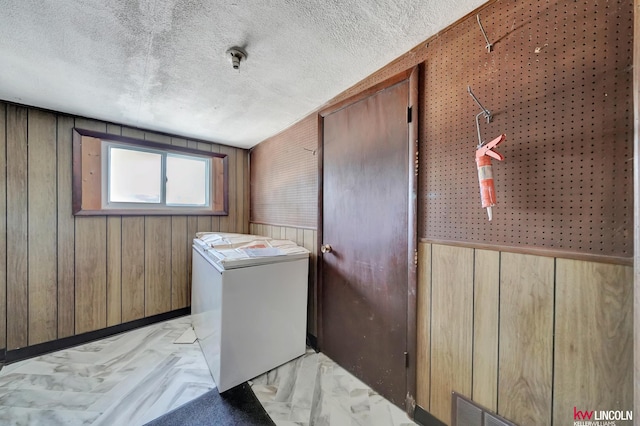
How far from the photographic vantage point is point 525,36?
0.96 metres

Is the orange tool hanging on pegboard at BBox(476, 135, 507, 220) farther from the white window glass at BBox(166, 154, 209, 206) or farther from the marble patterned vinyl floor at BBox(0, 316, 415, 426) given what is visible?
the white window glass at BBox(166, 154, 209, 206)

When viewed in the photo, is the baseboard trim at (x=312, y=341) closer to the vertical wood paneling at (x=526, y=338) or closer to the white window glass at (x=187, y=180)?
the vertical wood paneling at (x=526, y=338)

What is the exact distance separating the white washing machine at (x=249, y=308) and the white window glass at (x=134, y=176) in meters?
1.15

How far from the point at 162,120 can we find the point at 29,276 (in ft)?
5.77

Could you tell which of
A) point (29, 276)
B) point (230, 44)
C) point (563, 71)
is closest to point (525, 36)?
point (563, 71)

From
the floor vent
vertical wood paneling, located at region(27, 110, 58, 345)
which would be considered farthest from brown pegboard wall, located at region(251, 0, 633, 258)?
vertical wood paneling, located at region(27, 110, 58, 345)

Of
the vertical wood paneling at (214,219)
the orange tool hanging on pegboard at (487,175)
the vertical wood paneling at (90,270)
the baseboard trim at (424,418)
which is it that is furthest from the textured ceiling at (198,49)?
the baseboard trim at (424,418)

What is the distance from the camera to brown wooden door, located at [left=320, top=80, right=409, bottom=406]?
1425 mm

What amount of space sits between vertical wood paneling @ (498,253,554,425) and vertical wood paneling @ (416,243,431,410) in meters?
0.33

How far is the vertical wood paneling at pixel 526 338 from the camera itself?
2.99 ft

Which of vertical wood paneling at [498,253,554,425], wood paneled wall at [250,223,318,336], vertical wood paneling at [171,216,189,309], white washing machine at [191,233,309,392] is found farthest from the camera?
vertical wood paneling at [171,216,189,309]

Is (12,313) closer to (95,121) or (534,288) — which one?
(95,121)

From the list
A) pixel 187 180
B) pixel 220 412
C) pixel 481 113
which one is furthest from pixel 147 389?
pixel 481 113

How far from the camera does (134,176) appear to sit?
8.23 feet
